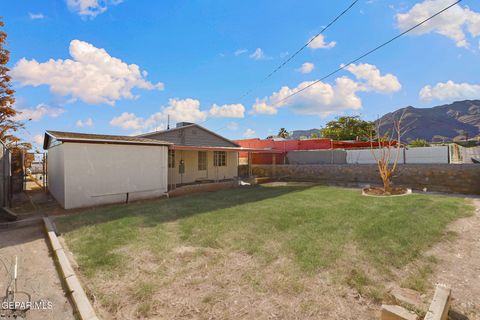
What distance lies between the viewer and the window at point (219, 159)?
56.4ft

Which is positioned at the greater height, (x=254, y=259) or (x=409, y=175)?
(x=409, y=175)

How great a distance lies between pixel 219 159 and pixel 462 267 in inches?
575

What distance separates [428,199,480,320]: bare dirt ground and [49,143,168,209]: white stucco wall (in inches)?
401

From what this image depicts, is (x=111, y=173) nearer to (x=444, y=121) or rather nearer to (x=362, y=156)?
(x=362, y=156)

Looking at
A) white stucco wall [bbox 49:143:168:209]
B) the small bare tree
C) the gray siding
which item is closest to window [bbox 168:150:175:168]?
the gray siding

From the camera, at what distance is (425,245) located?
4758 millimetres

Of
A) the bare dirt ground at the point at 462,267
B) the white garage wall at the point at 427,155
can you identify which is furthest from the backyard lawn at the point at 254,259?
the white garage wall at the point at 427,155

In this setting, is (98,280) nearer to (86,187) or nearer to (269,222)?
(269,222)

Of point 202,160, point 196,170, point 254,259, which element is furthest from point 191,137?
point 254,259

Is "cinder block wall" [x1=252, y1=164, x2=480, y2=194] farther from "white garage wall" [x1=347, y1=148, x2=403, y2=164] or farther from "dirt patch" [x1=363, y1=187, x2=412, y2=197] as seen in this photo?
"dirt patch" [x1=363, y1=187, x2=412, y2=197]

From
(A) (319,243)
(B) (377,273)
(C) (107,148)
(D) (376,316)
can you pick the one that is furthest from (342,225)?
(C) (107,148)

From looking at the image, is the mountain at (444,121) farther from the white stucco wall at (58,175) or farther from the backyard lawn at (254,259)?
the white stucco wall at (58,175)

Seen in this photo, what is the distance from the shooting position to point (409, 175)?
46.4 ft

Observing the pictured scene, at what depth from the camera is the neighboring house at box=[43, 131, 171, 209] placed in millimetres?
8734
